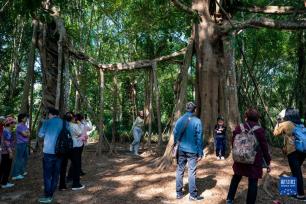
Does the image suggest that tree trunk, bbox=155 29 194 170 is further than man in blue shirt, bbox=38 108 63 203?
Yes

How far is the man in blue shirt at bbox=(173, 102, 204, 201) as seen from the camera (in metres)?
7.05

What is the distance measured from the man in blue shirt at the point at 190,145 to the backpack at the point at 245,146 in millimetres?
875

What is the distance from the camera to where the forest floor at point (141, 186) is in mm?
7477

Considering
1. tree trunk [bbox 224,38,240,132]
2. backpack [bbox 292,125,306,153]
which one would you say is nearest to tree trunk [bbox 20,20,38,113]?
tree trunk [bbox 224,38,240,132]

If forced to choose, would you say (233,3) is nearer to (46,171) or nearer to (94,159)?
(94,159)

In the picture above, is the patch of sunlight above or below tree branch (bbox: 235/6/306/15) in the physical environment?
below

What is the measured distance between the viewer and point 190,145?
7.07 meters

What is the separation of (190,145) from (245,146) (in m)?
1.14

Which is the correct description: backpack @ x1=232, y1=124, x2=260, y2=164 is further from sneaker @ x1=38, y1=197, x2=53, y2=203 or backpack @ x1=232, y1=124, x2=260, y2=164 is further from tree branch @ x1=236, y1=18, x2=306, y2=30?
sneaker @ x1=38, y1=197, x2=53, y2=203

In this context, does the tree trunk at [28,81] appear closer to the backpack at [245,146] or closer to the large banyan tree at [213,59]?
the large banyan tree at [213,59]

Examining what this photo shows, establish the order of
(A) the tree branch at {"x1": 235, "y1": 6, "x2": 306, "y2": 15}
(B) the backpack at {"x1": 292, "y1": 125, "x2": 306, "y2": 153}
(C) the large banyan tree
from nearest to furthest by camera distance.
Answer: (B) the backpack at {"x1": 292, "y1": 125, "x2": 306, "y2": 153}
(A) the tree branch at {"x1": 235, "y1": 6, "x2": 306, "y2": 15}
(C) the large banyan tree

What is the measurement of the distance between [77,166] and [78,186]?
41cm

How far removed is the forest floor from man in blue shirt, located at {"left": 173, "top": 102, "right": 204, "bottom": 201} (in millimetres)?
392

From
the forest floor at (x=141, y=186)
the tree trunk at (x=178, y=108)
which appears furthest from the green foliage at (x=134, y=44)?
the forest floor at (x=141, y=186)
